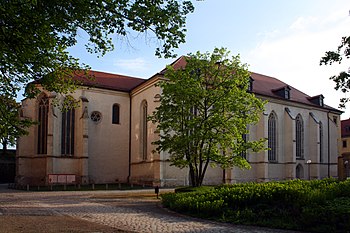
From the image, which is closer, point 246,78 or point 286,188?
point 286,188

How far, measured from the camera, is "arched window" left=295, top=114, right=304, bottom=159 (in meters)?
49.4

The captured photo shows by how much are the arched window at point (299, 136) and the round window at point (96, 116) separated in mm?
25130

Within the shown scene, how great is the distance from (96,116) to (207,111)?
1916 cm

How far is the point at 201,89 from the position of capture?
23.8 meters

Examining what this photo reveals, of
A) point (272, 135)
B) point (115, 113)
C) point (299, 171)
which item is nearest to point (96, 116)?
point (115, 113)

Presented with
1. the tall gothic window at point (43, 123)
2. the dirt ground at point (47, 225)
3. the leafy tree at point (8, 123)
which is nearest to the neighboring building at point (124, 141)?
the tall gothic window at point (43, 123)

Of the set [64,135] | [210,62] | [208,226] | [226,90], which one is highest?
[210,62]

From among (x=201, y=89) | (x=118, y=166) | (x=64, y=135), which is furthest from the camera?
(x=118, y=166)

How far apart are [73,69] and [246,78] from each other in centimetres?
1450

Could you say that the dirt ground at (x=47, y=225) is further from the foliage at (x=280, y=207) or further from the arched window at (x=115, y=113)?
the arched window at (x=115, y=113)

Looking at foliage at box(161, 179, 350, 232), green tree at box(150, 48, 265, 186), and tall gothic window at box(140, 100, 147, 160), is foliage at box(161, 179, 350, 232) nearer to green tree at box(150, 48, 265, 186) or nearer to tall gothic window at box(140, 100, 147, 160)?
green tree at box(150, 48, 265, 186)

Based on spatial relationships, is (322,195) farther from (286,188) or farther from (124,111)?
(124,111)

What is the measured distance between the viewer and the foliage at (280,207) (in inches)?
402

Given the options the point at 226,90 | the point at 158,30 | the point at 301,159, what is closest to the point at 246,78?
the point at 226,90
